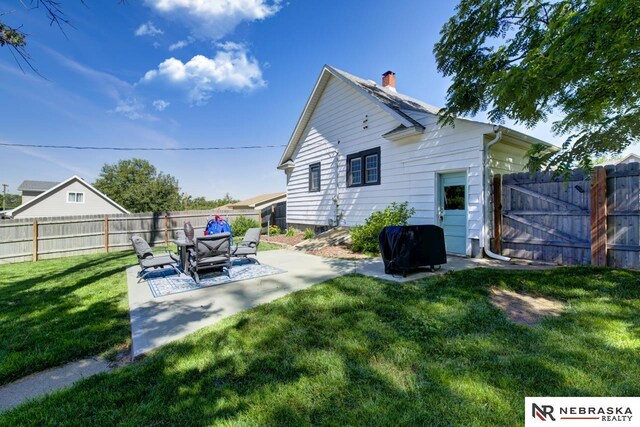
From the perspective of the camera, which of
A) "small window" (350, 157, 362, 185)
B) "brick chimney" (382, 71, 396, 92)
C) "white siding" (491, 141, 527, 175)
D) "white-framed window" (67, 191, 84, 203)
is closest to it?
"white siding" (491, 141, 527, 175)

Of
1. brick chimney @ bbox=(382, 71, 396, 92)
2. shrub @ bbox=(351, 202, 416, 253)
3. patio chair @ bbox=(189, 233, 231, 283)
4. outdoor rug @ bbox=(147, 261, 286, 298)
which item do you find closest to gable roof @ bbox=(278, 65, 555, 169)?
shrub @ bbox=(351, 202, 416, 253)

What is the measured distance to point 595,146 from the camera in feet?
15.2

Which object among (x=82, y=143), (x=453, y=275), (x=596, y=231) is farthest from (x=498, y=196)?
(x=82, y=143)

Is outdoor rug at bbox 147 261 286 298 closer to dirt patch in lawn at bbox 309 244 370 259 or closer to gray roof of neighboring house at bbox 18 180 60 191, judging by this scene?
dirt patch in lawn at bbox 309 244 370 259

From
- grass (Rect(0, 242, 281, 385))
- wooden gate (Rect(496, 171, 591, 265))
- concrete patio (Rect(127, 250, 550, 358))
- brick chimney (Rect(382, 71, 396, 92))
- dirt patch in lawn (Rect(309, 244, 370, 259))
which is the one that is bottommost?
grass (Rect(0, 242, 281, 385))

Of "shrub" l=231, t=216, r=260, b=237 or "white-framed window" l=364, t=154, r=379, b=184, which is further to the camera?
"shrub" l=231, t=216, r=260, b=237

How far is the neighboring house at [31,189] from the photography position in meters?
31.7

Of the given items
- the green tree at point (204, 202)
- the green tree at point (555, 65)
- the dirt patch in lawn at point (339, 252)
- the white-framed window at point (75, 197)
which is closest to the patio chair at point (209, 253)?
the dirt patch in lawn at point (339, 252)

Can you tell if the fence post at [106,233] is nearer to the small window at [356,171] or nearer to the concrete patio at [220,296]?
the concrete patio at [220,296]

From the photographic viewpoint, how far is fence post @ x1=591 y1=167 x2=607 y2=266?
5715 millimetres

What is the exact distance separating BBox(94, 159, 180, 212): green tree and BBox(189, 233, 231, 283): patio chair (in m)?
39.6

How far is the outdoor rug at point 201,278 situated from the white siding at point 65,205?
2509 cm

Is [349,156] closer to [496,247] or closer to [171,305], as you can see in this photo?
[496,247]

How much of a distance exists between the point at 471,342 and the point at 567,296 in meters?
2.52
